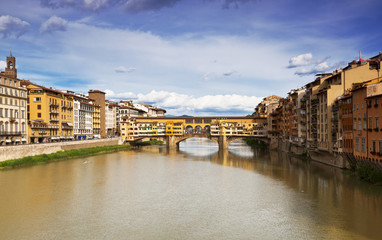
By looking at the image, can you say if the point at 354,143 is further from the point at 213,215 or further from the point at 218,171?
the point at 213,215

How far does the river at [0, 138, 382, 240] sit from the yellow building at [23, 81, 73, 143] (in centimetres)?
1936

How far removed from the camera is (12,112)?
49.8 metres

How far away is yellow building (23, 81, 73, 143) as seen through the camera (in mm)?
58078

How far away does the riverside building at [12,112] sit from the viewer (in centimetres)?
4747

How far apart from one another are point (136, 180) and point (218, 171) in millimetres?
11266

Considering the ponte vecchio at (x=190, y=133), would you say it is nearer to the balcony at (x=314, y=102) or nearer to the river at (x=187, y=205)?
the balcony at (x=314, y=102)

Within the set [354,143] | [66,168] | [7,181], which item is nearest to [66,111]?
[66,168]

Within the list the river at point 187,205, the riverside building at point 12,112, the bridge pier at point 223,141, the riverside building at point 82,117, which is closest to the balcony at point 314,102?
the river at point 187,205

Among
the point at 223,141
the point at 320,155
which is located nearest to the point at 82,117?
the point at 223,141

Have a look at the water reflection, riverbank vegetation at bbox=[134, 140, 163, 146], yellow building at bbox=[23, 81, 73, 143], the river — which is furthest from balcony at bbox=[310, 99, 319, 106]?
riverbank vegetation at bbox=[134, 140, 163, 146]

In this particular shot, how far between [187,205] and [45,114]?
42.8 meters

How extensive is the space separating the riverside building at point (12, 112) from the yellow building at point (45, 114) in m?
3.73

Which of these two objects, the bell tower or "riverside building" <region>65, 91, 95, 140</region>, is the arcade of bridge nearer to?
"riverside building" <region>65, 91, 95, 140</region>

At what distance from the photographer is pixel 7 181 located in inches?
1292
